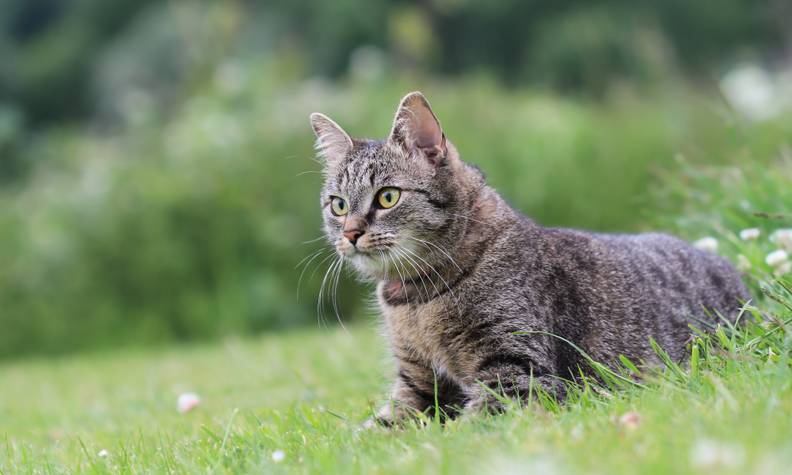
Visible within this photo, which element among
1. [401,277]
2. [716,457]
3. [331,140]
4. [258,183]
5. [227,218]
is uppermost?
[331,140]

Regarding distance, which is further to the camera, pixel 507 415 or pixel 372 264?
pixel 372 264

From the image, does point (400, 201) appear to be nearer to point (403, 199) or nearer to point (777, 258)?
point (403, 199)

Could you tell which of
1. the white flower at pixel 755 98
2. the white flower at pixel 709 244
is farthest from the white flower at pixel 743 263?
the white flower at pixel 755 98

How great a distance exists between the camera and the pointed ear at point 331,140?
3.74 meters

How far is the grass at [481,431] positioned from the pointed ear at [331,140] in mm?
900

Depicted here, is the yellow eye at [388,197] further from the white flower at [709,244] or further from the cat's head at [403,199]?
the white flower at [709,244]

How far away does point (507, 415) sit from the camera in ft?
8.50

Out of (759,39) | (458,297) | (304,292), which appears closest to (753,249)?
(458,297)

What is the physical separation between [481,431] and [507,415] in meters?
0.15

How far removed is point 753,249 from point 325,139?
1.82 meters

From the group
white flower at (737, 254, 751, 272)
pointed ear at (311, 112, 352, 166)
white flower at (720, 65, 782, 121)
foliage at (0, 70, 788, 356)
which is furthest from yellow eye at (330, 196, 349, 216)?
white flower at (720, 65, 782, 121)

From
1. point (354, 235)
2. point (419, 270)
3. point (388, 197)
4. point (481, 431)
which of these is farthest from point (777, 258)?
point (481, 431)

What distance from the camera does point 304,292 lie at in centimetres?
800

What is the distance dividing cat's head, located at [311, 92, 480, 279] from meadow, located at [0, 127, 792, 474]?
535mm
